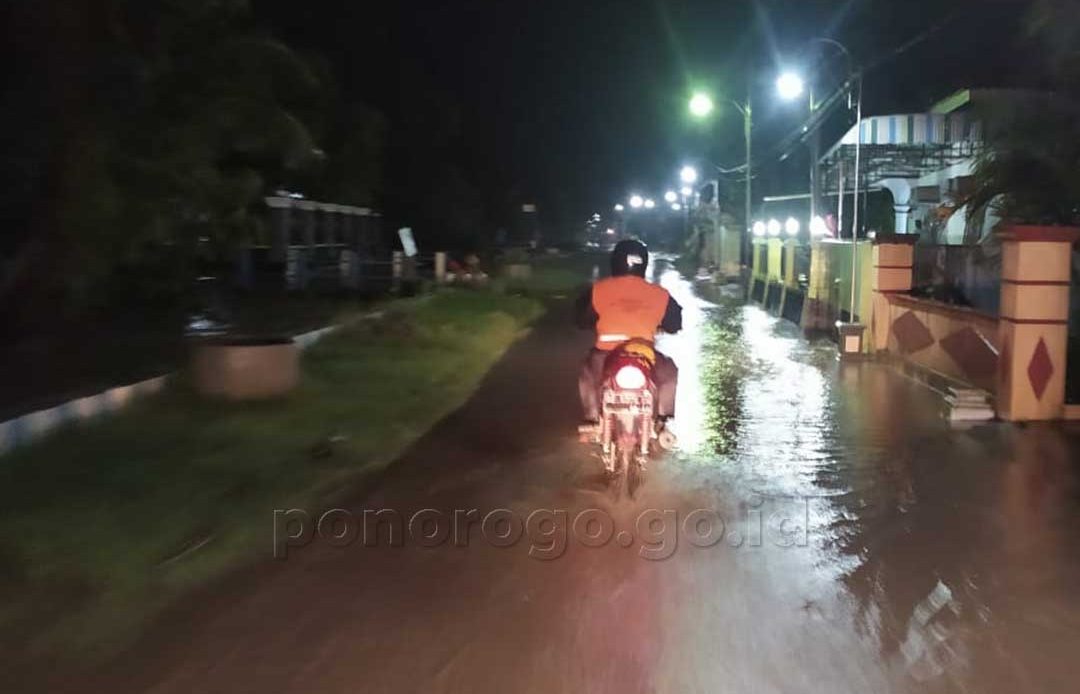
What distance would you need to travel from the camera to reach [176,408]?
11.0 meters

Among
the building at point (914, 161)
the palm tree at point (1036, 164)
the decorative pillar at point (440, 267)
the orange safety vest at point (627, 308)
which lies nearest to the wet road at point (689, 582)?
the orange safety vest at point (627, 308)

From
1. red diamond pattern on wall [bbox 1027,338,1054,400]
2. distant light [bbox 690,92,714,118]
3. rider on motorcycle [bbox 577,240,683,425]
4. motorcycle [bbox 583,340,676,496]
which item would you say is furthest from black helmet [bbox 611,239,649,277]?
distant light [bbox 690,92,714,118]

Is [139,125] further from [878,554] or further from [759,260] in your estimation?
[759,260]

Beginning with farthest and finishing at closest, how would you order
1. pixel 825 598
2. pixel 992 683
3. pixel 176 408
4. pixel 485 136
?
pixel 485 136
pixel 176 408
pixel 825 598
pixel 992 683

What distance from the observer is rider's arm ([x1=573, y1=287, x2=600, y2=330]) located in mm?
9312

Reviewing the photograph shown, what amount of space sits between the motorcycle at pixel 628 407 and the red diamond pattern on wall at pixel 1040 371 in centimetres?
487

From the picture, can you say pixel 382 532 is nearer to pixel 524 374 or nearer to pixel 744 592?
pixel 744 592

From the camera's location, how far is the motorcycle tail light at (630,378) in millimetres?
8531

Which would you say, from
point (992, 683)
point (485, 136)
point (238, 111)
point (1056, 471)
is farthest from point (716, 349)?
point (485, 136)

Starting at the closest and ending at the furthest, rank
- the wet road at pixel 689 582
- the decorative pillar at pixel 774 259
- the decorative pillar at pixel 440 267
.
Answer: the wet road at pixel 689 582
the decorative pillar at pixel 774 259
the decorative pillar at pixel 440 267

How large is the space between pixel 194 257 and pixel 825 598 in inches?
572

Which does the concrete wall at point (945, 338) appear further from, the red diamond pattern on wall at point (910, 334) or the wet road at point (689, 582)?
the wet road at point (689, 582)

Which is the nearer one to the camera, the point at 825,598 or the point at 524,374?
the point at 825,598

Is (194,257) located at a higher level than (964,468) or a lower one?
higher
